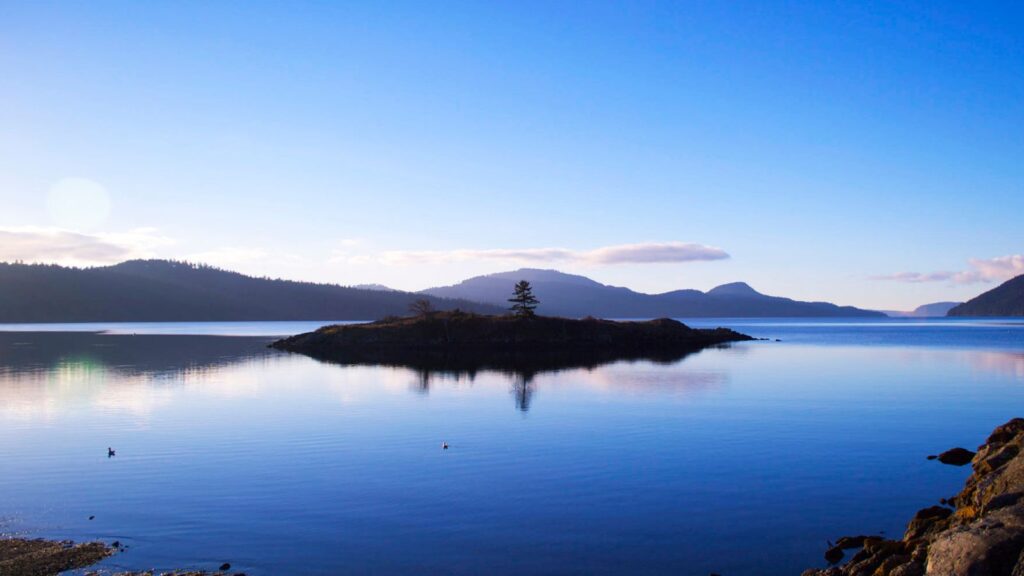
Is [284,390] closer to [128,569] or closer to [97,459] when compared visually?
[97,459]

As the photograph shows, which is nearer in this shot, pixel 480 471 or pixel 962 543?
pixel 962 543

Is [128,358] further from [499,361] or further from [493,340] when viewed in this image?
[493,340]

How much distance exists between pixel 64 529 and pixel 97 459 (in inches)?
398

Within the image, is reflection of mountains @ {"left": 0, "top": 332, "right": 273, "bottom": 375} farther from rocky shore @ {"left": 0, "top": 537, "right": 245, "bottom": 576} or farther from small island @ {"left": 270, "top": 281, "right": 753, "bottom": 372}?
rocky shore @ {"left": 0, "top": 537, "right": 245, "bottom": 576}

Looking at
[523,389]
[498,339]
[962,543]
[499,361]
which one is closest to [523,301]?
[498,339]

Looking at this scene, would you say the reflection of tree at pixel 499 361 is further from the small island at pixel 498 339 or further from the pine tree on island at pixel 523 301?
the pine tree on island at pixel 523 301

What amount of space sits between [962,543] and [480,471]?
16.9 metres

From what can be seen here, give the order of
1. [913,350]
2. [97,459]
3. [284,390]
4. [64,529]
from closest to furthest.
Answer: [64,529] < [97,459] < [284,390] < [913,350]

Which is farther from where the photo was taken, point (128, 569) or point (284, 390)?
point (284, 390)

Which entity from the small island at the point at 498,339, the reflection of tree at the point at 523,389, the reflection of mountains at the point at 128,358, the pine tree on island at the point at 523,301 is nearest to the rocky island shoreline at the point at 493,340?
the small island at the point at 498,339

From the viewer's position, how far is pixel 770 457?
29.3 metres

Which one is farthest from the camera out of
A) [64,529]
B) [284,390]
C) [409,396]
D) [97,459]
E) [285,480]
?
[284,390]

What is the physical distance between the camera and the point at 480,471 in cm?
2694

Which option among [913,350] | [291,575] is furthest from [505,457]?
[913,350]
